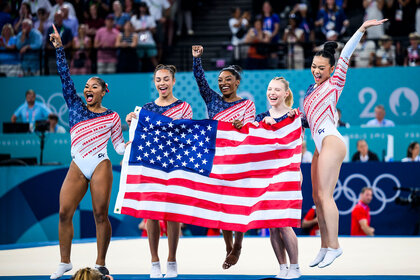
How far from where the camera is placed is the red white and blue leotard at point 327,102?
634cm

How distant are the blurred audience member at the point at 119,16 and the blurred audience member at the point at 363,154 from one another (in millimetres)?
5879

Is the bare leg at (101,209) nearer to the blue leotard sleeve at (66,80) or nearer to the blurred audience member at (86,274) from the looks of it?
the blue leotard sleeve at (66,80)

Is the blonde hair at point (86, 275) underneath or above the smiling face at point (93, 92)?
underneath

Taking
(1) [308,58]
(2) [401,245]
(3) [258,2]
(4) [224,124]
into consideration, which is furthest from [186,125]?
(3) [258,2]

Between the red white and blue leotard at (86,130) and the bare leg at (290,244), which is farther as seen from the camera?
the red white and blue leotard at (86,130)

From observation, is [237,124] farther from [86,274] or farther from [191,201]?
[86,274]

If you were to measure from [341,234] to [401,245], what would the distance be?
211 centimetres

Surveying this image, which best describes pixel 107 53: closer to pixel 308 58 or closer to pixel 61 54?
pixel 308 58

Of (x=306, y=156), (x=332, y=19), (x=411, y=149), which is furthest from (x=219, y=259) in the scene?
(x=332, y=19)

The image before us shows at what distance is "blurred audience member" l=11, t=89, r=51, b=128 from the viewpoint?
1255 centimetres

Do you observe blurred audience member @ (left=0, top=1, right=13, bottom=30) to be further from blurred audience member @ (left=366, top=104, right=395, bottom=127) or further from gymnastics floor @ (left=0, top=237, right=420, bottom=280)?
blurred audience member @ (left=366, top=104, right=395, bottom=127)

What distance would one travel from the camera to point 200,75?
6.96m

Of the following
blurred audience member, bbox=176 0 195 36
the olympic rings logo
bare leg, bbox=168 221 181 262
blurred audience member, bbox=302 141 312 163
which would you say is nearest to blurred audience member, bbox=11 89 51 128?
blurred audience member, bbox=176 0 195 36

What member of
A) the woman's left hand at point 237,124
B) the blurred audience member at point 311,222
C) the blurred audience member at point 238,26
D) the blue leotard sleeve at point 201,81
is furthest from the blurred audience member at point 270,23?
the woman's left hand at point 237,124
